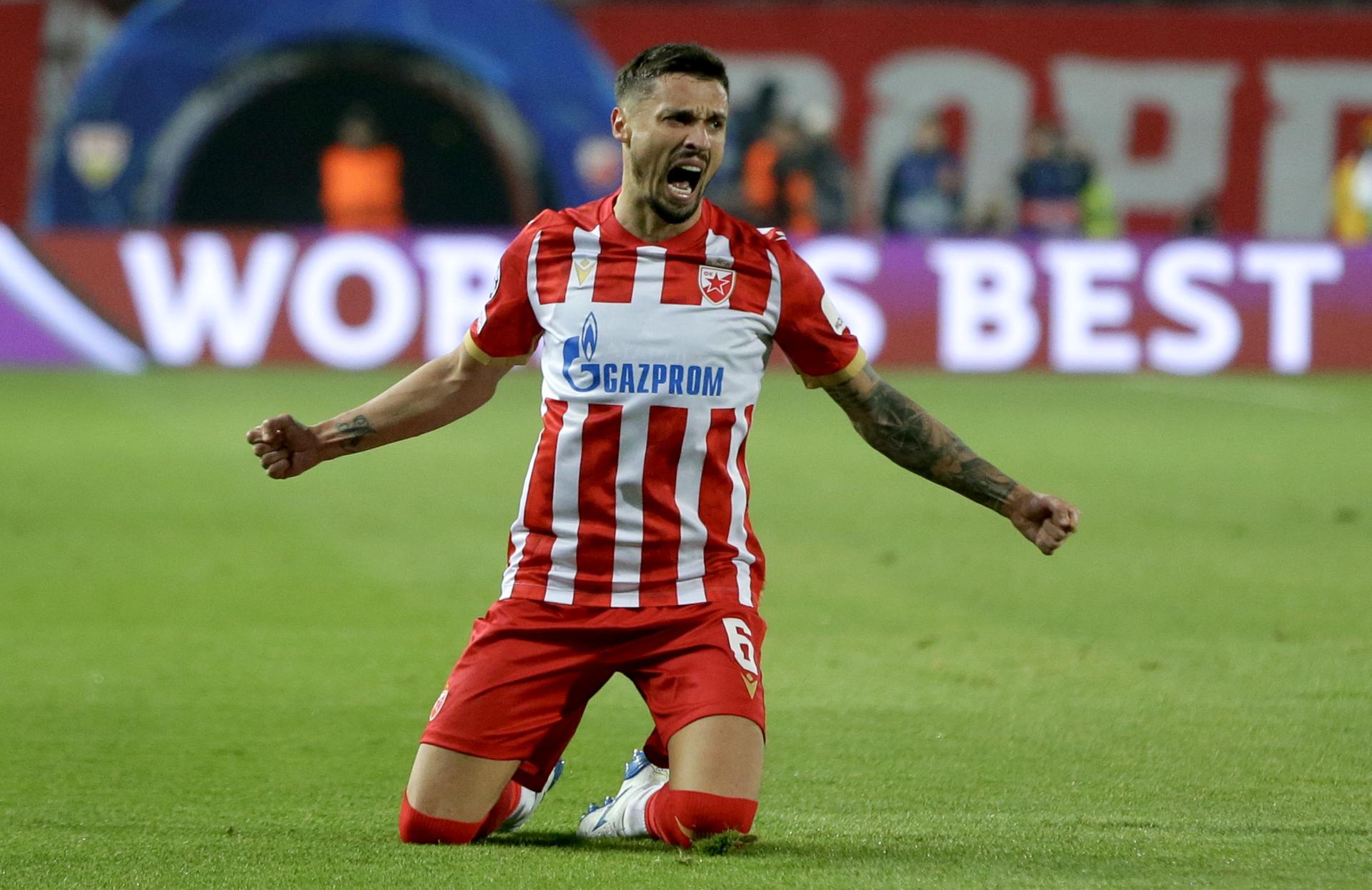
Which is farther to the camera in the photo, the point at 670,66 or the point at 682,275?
the point at 682,275

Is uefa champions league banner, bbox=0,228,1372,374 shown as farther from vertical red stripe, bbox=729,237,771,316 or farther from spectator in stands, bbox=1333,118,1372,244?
vertical red stripe, bbox=729,237,771,316

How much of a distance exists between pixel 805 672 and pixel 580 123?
17.4 metres

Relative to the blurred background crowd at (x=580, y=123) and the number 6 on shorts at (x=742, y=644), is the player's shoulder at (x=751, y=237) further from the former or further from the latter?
the blurred background crowd at (x=580, y=123)

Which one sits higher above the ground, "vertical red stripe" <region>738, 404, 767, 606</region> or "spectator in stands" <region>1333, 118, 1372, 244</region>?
"spectator in stands" <region>1333, 118, 1372, 244</region>

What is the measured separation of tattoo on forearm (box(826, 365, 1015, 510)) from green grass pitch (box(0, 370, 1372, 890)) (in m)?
0.76

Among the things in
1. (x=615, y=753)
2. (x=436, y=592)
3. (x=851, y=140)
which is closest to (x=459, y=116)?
(x=851, y=140)

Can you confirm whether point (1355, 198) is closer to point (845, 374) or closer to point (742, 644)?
point (845, 374)

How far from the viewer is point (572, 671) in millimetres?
4809

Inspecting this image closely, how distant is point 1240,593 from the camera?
8227 mm

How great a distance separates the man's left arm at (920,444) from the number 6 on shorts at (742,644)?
526mm

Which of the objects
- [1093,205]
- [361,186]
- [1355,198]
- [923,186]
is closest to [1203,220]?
[1355,198]

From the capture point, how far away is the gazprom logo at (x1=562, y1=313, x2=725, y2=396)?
4.82 m

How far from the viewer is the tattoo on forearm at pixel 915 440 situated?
4.96 m

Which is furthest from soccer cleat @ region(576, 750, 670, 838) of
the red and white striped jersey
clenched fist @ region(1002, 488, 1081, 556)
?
clenched fist @ region(1002, 488, 1081, 556)
